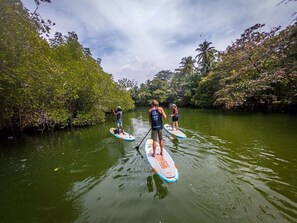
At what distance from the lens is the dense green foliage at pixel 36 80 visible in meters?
5.48

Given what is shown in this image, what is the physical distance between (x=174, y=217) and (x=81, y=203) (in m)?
2.23

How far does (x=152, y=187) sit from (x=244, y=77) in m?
23.1

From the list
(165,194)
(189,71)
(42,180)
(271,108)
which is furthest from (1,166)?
(189,71)

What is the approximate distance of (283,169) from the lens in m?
5.21

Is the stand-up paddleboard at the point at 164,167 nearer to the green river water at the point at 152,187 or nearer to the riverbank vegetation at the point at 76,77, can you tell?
the green river water at the point at 152,187

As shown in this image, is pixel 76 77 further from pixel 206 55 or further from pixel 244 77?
pixel 206 55

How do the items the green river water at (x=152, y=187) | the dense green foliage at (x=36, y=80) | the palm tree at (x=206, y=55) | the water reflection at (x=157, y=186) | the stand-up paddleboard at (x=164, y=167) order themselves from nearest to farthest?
1. the green river water at (x=152, y=187)
2. the water reflection at (x=157, y=186)
3. the stand-up paddleboard at (x=164, y=167)
4. the dense green foliage at (x=36, y=80)
5. the palm tree at (x=206, y=55)

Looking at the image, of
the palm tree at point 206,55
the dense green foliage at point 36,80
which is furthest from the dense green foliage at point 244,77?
the dense green foliage at point 36,80

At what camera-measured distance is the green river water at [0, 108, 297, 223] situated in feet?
11.4

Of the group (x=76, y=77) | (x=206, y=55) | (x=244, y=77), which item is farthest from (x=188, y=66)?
(x=76, y=77)

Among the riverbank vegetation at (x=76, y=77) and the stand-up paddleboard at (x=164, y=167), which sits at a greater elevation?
the riverbank vegetation at (x=76, y=77)

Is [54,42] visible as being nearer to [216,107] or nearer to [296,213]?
[296,213]

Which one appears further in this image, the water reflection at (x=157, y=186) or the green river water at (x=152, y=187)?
the water reflection at (x=157, y=186)

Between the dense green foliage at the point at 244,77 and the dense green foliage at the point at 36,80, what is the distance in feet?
39.2
